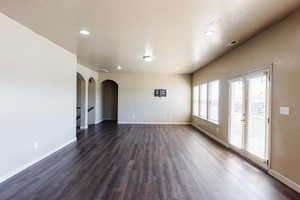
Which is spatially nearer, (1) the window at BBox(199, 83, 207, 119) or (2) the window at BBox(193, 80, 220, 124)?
(2) the window at BBox(193, 80, 220, 124)

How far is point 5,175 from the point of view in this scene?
2996 millimetres

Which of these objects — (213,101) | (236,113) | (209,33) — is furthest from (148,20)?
(213,101)

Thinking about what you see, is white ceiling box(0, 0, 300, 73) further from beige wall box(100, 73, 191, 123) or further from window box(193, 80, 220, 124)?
beige wall box(100, 73, 191, 123)

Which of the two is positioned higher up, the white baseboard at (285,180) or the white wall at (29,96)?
the white wall at (29,96)

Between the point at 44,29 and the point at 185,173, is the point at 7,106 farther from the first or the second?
the point at 185,173

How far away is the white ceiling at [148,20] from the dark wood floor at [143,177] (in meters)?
2.77

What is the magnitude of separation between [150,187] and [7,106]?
9.04 ft

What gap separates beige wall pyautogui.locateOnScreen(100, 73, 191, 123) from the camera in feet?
31.3

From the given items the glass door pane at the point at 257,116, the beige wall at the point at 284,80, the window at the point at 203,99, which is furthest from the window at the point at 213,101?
the beige wall at the point at 284,80

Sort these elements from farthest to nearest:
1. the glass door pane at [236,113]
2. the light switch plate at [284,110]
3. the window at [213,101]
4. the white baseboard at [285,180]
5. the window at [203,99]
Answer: the window at [203,99] < the window at [213,101] < the glass door pane at [236,113] < the light switch plate at [284,110] < the white baseboard at [285,180]

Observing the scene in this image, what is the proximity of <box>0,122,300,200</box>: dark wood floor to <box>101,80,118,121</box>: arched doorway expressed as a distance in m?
6.35

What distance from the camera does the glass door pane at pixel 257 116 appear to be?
3621 millimetres

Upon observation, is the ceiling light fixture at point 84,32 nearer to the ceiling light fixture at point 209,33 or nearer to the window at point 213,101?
the ceiling light fixture at point 209,33

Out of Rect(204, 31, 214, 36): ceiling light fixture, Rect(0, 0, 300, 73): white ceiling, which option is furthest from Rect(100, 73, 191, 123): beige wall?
Rect(204, 31, 214, 36): ceiling light fixture
